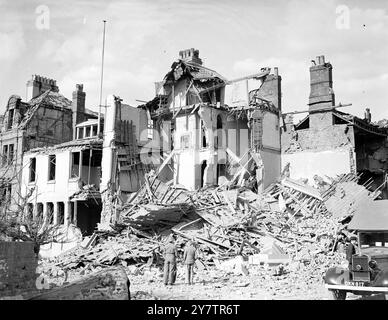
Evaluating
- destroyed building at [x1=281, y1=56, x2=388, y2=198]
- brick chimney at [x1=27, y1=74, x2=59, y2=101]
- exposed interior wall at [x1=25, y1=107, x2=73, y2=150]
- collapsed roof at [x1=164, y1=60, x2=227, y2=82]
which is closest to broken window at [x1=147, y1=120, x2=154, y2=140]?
collapsed roof at [x1=164, y1=60, x2=227, y2=82]

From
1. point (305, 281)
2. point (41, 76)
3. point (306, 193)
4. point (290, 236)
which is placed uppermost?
point (41, 76)

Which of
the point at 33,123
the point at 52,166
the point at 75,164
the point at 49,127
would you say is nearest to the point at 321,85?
the point at 75,164

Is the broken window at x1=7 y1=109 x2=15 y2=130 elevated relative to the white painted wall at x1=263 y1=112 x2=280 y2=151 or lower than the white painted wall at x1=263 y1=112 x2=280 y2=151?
elevated

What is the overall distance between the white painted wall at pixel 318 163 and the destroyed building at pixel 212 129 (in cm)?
113

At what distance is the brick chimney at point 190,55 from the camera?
3450cm

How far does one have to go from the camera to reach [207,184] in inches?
1199

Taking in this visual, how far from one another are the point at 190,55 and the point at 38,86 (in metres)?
13.3

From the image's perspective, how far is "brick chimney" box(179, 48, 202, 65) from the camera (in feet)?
113

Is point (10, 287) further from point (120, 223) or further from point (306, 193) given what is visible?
point (306, 193)

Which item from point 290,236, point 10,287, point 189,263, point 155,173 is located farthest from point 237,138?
point 10,287

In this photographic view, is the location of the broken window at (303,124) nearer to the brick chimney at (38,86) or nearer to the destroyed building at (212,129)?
the destroyed building at (212,129)

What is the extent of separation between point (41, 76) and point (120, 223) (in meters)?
19.4

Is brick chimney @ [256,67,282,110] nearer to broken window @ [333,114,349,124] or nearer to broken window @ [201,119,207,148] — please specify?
broken window @ [333,114,349,124]

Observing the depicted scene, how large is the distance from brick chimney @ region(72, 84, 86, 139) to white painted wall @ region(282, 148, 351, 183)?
16296 millimetres
